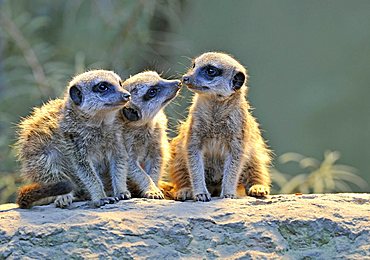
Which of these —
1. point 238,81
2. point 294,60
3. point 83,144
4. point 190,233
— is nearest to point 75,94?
point 83,144

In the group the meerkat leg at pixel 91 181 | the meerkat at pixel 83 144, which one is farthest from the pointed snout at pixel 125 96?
the meerkat leg at pixel 91 181

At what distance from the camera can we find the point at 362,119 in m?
6.19

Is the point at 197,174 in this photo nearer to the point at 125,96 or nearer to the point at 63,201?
the point at 125,96

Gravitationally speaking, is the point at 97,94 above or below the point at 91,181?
above

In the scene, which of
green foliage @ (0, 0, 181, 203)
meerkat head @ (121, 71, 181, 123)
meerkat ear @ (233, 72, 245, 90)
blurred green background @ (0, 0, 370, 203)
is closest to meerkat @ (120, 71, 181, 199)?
meerkat head @ (121, 71, 181, 123)

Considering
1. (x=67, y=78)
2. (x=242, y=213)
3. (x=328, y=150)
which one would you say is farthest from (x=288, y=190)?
(x=242, y=213)

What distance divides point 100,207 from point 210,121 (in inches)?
24.8

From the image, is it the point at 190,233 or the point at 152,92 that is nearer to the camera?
the point at 190,233

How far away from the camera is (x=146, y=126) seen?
3545 millimetres

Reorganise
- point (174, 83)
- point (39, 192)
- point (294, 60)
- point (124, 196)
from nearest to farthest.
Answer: point (39, 192) < point (124, 196) < point (174, 83) < point (294, 60)

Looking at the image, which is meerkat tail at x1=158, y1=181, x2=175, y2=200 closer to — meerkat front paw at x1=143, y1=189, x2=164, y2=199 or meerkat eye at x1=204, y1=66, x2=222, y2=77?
meerkat front paw at x1=143, y1=189, x2=164, y2=199

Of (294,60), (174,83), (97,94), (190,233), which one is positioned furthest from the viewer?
(294,60)

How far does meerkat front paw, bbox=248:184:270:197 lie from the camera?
3.43 m

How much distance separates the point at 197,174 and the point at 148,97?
381mm
